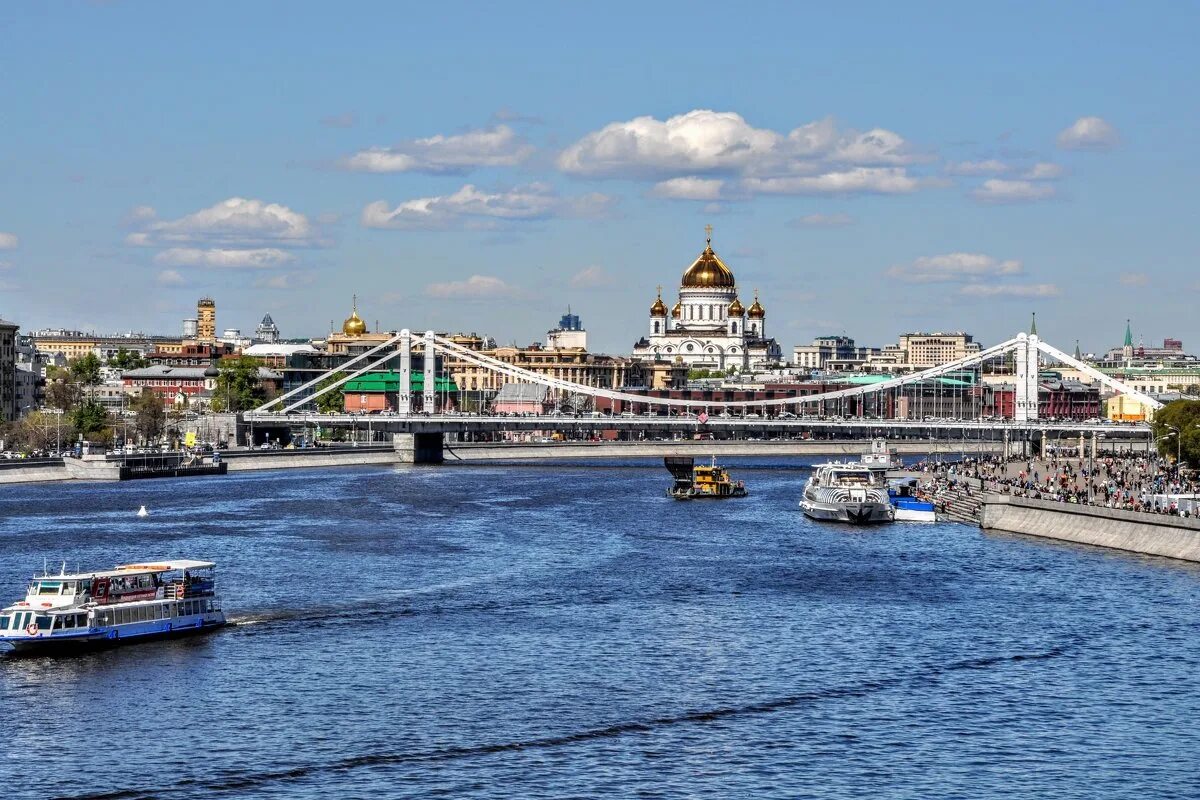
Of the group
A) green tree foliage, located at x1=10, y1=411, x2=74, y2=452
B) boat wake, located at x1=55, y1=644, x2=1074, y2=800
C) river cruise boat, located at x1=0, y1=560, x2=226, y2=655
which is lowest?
boat wake, located at x1=55, y1=644, x2=1074, y2=800

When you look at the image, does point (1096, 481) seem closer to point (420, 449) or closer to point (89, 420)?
point (420, 449)

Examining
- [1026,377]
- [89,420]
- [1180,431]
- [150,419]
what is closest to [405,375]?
[150,419]

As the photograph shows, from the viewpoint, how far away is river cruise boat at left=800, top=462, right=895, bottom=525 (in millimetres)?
79250

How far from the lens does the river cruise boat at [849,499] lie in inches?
3120

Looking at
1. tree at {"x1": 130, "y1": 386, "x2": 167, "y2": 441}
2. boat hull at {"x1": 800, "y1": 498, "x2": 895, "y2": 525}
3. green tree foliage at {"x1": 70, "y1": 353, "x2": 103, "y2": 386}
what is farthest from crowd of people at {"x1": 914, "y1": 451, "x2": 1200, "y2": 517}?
green tree foliage at {"x1": 70, "y1": 353, "x2": 103, "y2": 386}

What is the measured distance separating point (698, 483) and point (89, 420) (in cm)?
5205

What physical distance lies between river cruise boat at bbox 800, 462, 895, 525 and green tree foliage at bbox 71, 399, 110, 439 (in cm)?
6102

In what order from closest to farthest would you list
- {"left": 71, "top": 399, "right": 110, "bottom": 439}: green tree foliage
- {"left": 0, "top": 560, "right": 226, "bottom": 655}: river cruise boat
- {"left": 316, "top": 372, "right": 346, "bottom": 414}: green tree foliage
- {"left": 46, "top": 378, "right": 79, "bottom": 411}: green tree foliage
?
{"left": 0, "top": 560, "right": 226, "bottom": 655}: river cruise boat → {"left": 71, "top": 399, "right": 110, "bottom": 439}: green tree foliage → {"left": 46, "top": 378, "right": 79, "bottom": 411}: green tree foliage → {"left": 316, "top": 372, "right": 346, "bottom": 414}: green tree foliage

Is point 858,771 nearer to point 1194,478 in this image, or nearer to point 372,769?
point 372,769

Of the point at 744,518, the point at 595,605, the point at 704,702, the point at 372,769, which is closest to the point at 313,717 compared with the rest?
the point at 372,769

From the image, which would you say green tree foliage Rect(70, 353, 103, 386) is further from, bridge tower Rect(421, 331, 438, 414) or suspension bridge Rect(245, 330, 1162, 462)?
bridge tower Rect(421, 331, 438, 414)

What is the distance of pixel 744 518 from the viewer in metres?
81.9

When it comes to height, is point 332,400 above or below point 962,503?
above

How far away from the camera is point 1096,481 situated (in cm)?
9231
